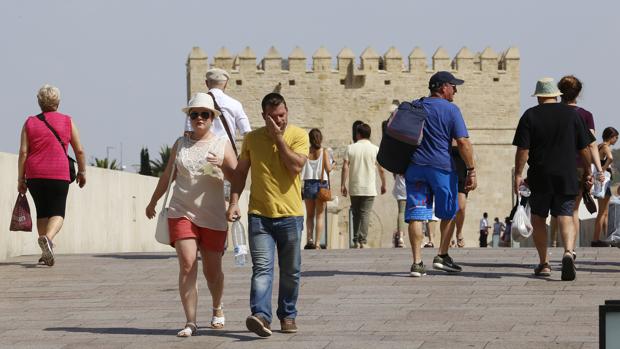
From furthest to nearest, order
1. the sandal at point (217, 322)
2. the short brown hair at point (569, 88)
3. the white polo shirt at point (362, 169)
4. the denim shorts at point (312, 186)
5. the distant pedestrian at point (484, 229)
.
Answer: the distant pedestrian at point (484, 229)
the white polo shirt at point (362, 169)
the denim shorts at point (312, 186)
the short brown hair at point (569, 88)
the sandal at point (217, 322)

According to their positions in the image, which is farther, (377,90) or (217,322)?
(377,90)

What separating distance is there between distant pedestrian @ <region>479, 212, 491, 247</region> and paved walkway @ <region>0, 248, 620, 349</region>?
124 ft

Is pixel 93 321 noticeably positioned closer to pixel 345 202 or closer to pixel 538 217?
pixel 538 217

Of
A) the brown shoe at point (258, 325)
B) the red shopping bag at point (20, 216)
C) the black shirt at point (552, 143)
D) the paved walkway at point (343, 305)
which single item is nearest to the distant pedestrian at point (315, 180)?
the paved walkway at point (343, 305)

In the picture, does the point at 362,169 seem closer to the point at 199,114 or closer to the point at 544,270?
the point at 544,270

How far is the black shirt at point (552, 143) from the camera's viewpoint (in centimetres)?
1051

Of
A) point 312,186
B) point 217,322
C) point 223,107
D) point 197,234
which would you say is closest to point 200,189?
point 197,234

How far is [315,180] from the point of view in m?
15.5

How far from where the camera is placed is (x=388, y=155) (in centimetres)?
1078

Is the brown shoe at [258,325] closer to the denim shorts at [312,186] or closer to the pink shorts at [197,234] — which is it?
the pink shorts at [197,234]

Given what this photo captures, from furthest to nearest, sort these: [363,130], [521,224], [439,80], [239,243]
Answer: [363,130], [521,224], [439,80], [239,243]

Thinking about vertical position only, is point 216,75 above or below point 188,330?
above

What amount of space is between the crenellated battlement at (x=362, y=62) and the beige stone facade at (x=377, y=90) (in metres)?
0.04

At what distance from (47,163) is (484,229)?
42.3m
